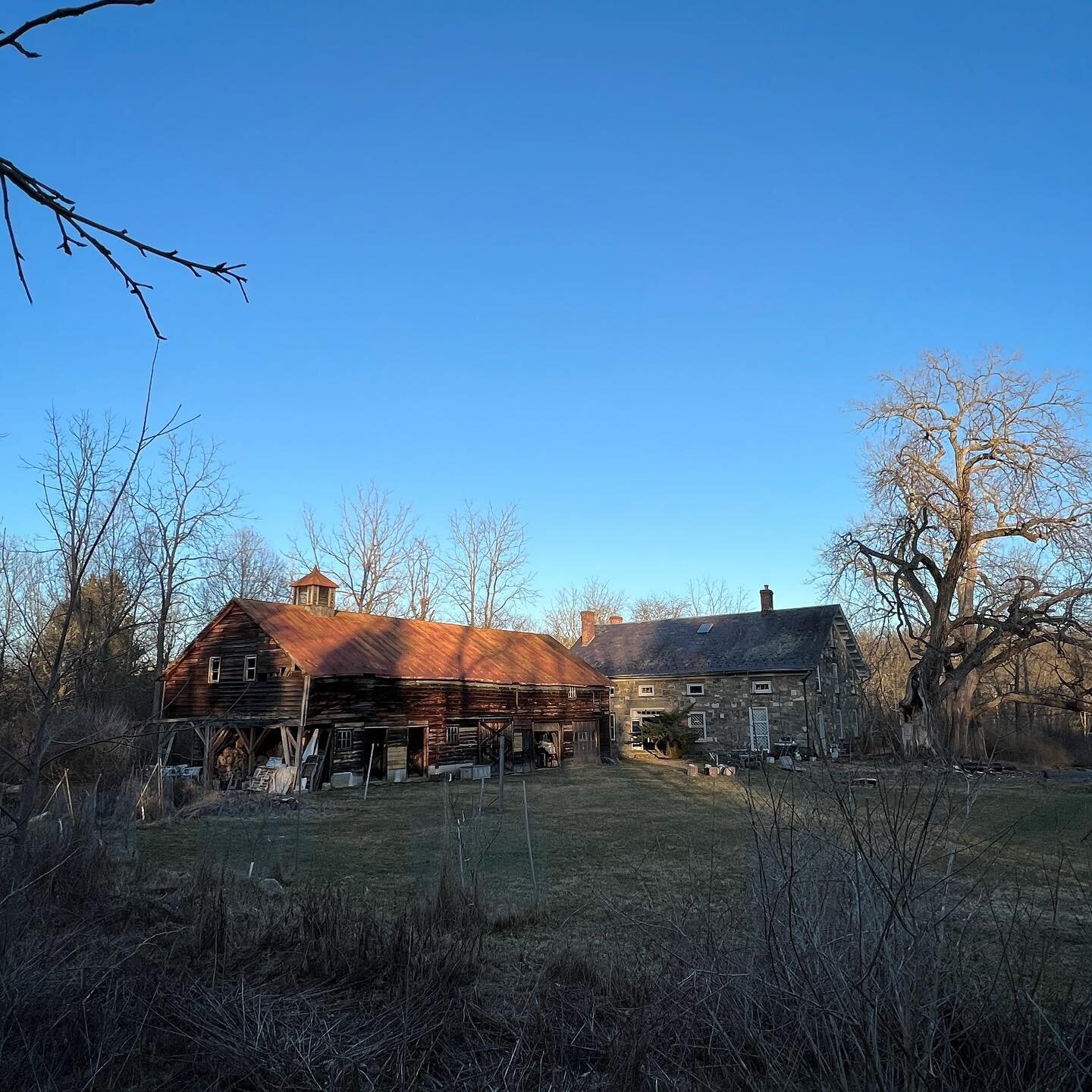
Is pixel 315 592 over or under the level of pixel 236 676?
over

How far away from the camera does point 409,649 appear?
99.2 ft

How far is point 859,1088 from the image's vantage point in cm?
316

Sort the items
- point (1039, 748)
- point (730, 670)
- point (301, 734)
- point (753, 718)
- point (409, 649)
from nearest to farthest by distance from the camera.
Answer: point (301, 734)
point (409, 649)
point (1039, 748)
point (753, 718)
point (730, 670)

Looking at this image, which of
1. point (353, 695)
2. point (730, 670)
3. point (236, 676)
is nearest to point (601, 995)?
point (353, 695)

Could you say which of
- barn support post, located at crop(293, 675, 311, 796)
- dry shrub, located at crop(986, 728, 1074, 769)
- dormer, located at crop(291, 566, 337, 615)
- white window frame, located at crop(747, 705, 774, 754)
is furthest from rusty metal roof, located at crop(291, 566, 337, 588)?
dry shrub, located at crop(986, 728, 1074, 769)

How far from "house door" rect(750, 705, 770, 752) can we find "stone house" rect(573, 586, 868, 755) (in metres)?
0.03

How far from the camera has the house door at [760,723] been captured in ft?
118

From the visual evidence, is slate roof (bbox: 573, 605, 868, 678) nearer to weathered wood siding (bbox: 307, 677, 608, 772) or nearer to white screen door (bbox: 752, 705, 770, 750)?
white screen door (bbox: 752, 705, 770, 750)

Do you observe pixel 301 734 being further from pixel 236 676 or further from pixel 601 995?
pixel 601 995

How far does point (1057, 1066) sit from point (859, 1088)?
0.90 metres

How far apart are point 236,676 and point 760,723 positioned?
21.9 meters

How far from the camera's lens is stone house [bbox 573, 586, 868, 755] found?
36.0 metres

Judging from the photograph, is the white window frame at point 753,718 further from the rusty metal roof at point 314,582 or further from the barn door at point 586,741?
the rusty metal roof at point 314,582

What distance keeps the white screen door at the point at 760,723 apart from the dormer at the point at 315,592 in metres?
18.8
